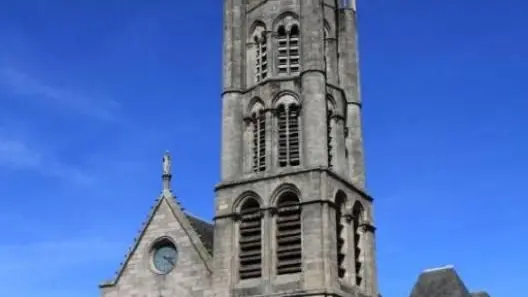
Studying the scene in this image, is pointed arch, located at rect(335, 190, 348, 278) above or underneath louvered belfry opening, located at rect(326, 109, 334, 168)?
underneath

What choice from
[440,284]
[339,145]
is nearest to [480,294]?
[440,284]

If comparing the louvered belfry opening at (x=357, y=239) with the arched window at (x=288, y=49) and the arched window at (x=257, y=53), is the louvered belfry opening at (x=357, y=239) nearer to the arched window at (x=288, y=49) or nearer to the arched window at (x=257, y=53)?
the arched window at (x=288, y=49)

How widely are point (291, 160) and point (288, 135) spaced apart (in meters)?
1.04

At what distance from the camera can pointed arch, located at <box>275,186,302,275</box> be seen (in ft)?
104

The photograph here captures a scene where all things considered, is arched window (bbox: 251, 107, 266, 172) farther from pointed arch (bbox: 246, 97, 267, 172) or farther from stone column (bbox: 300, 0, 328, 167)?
stone column (bbox: 300, 0, 328, 167)

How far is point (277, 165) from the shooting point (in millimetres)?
33344

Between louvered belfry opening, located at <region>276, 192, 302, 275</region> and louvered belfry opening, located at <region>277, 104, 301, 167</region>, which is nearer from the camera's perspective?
louvered belfry opening, located at <region>276, 192, 302, 275</region>

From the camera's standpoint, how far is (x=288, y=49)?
35.5m

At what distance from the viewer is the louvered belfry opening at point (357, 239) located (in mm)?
33550

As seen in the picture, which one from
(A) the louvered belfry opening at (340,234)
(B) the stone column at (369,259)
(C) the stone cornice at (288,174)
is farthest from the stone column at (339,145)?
(B) the stone column at (369,259)

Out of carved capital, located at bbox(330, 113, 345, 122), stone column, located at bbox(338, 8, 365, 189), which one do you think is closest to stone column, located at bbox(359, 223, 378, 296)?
stone column, located at bbox(338, 8, 365, 189)

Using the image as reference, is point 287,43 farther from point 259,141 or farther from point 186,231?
point 186,231

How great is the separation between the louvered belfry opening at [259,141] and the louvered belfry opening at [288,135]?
65 centimetres

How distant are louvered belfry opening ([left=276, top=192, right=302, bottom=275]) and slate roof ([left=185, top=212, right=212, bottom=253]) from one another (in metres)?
3.08
